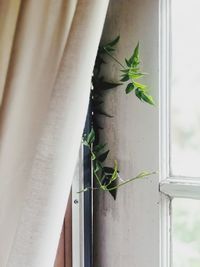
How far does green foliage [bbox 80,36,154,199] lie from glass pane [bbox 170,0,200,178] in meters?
0.08

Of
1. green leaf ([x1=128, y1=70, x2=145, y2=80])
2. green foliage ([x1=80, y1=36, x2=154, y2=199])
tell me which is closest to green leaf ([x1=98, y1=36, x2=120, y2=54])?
green foliage ([x1=80, y1=36, x2=154, y2=199])

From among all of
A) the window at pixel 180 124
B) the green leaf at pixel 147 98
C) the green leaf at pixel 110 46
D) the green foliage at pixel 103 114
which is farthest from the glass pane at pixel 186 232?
the green leaf at pixel 110 46

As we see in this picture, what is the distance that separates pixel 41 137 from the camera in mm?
666

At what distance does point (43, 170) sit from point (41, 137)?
0.06 m

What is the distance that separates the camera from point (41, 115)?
71 cm

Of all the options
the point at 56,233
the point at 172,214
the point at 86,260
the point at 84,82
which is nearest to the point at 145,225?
the point at 172,214

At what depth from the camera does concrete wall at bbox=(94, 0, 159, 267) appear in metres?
0.88

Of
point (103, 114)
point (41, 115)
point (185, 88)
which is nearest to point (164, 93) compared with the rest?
point (185, 88)

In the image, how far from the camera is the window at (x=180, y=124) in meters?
0.87

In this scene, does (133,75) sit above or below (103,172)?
above

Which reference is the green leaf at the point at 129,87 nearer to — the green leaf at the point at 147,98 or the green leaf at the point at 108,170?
the green leaf at the point at 147,98

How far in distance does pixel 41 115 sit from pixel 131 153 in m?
0.29

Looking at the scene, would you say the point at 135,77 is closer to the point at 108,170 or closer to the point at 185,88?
the point at 185,88

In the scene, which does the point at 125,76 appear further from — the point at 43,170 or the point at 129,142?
the point at 43,170
